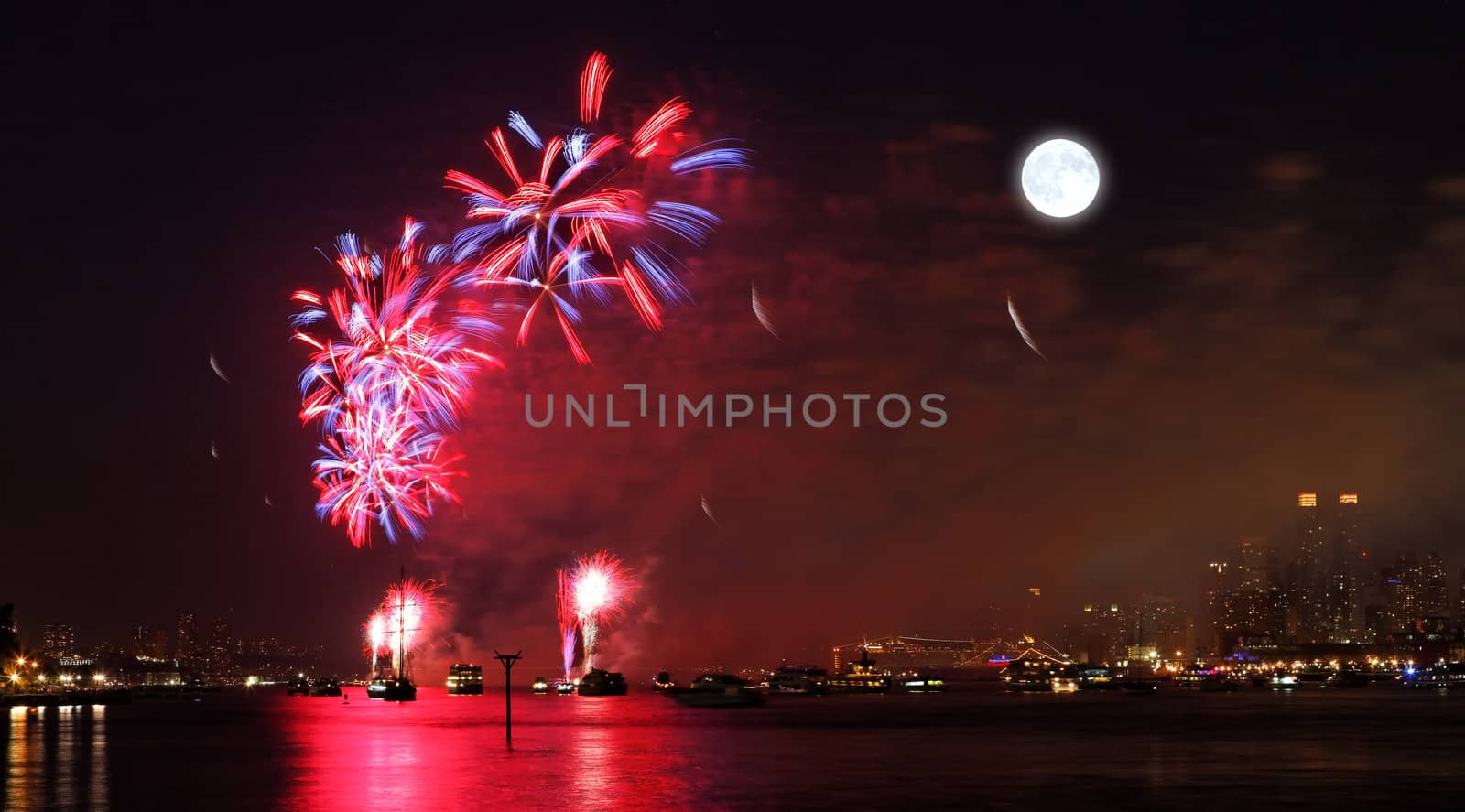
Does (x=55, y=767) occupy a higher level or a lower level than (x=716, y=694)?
higher

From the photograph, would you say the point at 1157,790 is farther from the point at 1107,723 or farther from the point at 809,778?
the point at 1107,723

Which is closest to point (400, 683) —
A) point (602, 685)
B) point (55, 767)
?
point (602, 685)

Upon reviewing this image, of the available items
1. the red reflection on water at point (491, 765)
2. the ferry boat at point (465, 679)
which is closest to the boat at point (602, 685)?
the ferry boat at point (465, 679)

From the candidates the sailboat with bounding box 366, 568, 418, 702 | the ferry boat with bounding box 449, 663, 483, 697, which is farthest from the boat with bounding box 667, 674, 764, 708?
the ferry boat with bounding box 449, 663, 483, 697

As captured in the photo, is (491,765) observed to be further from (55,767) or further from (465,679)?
(465,679)

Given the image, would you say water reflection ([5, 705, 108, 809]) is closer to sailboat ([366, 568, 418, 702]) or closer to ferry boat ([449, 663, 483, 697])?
sailboat ([366, 568, 418, 702])
